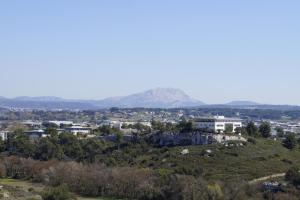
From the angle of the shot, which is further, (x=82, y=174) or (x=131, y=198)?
(x=82, y=174)

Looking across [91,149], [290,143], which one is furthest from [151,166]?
[290,143]

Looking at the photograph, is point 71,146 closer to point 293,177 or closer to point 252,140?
point 252,140

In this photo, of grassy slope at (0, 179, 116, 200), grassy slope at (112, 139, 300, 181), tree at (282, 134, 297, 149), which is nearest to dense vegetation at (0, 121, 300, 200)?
grassy slope at (112, 139, 300, 181)

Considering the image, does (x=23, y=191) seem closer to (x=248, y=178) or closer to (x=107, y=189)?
(x=107, y=189)

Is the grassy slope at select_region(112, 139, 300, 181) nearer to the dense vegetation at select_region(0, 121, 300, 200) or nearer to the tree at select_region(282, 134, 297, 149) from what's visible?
the dense vegetation at select_region(0, 121, 300, 200)

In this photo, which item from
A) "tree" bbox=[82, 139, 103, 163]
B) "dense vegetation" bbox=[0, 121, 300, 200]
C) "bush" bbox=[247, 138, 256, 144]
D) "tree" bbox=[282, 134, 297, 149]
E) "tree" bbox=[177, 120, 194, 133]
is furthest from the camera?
"tree" bbox=[177, 120, 194, 133]

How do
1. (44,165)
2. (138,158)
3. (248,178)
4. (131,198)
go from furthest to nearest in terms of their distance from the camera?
(138,158)
(44,165)
(248,178)
(131,198)

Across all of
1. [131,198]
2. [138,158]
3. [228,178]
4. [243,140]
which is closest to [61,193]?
[131,198]

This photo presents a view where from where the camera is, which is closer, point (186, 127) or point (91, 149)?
point (91, 149)
